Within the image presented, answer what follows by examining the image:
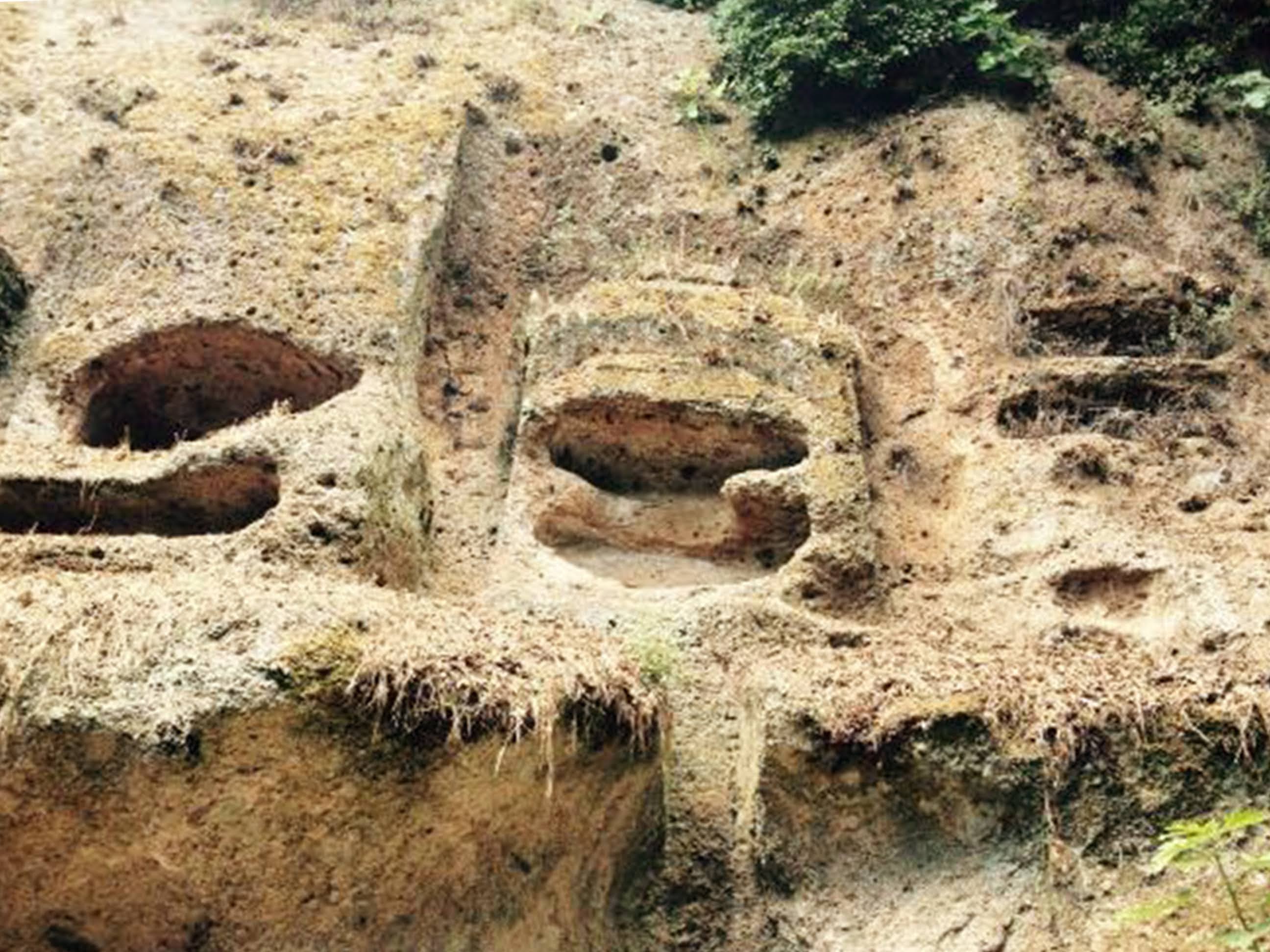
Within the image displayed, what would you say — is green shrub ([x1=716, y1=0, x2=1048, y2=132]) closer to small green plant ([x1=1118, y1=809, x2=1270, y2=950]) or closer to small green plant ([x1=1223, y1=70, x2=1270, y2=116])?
small green plant ([x1=1223, y1=70, x2=1270, y2=116])

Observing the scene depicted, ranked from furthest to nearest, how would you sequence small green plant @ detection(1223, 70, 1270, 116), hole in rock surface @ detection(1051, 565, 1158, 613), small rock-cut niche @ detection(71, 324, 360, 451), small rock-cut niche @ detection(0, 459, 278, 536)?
1. small green plant @ detection(1223, 70, 1270, 116)
2. small rock-cut niche @ detection(71, 324, 360, 451)
3. small rock-cut niche @ detection(0, 459, 278, 536)
4. hole in rock surface @ detection(1051, 565, 1158, 613)

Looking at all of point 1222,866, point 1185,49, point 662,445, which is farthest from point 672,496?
point 1185,49

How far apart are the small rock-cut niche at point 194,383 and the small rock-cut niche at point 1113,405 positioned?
184 inches

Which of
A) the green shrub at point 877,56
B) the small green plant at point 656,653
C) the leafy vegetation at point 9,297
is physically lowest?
the small green plant at point 656,653

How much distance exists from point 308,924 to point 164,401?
4946 millimetres

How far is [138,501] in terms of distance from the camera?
8414mm

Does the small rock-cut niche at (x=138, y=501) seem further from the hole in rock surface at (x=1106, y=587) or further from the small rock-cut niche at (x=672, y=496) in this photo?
the hole in rock surface at (x=1106, y=587)

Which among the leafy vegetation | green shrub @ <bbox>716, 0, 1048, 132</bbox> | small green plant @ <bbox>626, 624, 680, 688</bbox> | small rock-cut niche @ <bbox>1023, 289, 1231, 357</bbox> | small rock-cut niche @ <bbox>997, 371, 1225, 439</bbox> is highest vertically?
green shrub @ <bbox>716, 0, 1048, 132</bbox>

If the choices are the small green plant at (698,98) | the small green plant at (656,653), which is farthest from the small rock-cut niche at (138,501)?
the small green plant at (698,98)

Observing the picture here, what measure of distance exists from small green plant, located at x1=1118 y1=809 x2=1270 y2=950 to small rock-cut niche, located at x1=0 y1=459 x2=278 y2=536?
215 inches

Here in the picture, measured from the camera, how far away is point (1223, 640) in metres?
7.59

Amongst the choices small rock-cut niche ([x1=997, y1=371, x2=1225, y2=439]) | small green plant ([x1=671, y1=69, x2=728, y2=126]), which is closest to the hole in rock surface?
small rock-cut niche ([x1=997, y1=371, x2=1225, y2=439])

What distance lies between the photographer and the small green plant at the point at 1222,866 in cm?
431

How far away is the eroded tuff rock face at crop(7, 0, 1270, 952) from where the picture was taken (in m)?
6.04
